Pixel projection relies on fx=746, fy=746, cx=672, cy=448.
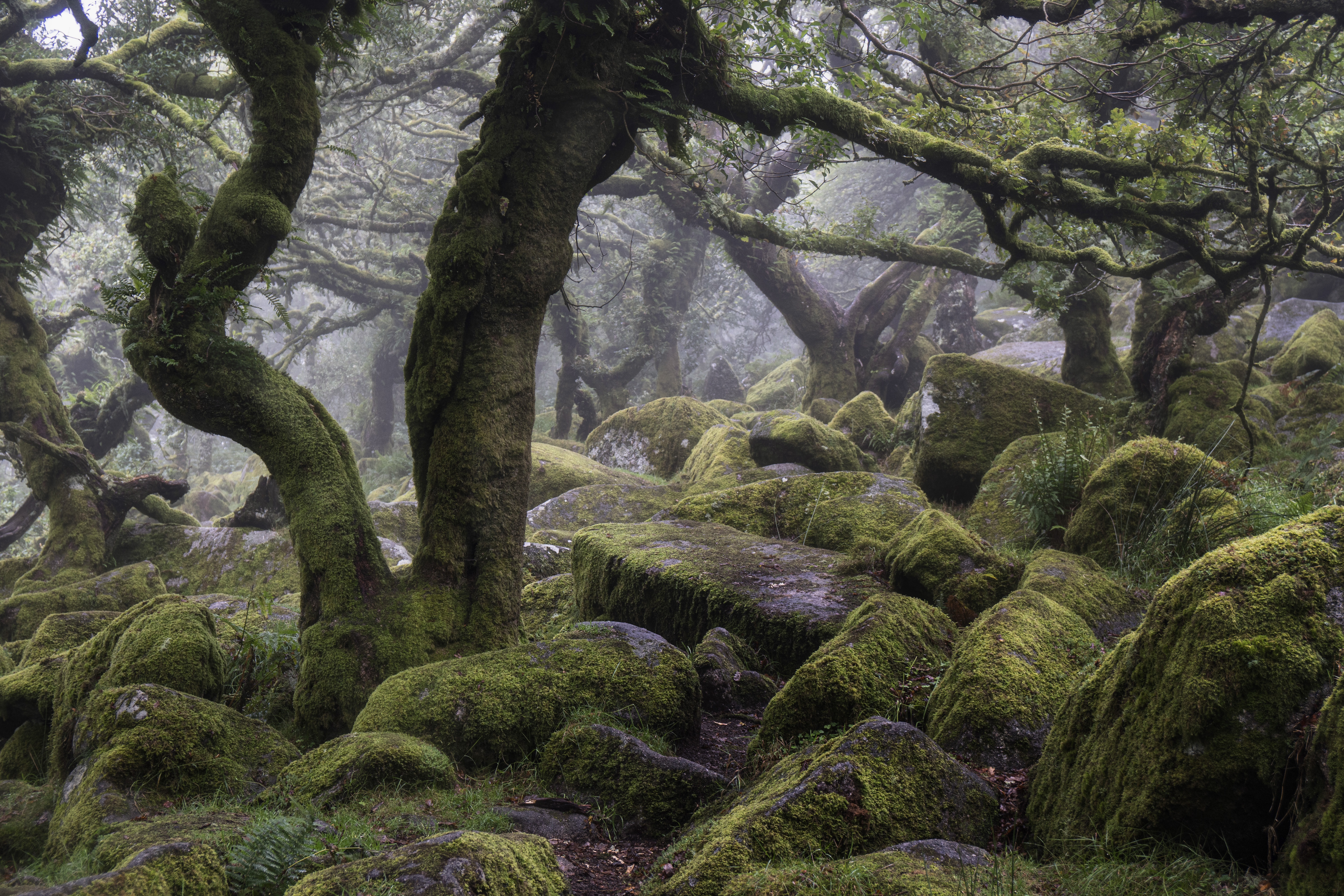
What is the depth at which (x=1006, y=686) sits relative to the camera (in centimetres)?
371

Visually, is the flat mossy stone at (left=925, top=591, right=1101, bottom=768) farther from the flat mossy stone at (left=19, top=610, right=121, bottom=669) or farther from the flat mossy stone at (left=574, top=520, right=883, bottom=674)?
the flat mossy stone at (left=19, top=610, right=121, bottom=669)

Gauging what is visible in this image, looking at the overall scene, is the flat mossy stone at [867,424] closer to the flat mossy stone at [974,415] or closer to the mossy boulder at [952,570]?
the flat mossy stone at [974,415]

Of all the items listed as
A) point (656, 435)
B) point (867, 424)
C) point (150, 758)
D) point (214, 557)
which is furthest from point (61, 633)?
point (867, 424)

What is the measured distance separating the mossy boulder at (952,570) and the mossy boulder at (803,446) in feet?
18.8

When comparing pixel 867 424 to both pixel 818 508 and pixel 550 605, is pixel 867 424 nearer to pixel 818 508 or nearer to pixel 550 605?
pixel 818 508

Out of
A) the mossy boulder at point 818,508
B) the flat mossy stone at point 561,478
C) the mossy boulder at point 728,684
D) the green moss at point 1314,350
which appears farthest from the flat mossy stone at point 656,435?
the mossy boulder at point 728,684

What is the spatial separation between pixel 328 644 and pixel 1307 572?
5.62 metres

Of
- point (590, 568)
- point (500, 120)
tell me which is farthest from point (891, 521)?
point (500, 120)

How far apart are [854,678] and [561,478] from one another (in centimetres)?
1095

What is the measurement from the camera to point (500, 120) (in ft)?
21.7

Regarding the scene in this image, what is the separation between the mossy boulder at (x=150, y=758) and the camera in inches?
149

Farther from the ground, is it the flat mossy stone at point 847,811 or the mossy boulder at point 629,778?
the flat mossy stone at point 847,811

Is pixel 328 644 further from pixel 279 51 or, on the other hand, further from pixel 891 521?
pixel 891 521

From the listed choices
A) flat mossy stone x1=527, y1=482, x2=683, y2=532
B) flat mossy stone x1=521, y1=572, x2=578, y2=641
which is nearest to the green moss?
flat mossy stone x1=527, y1=482, x2=683, y2=532
